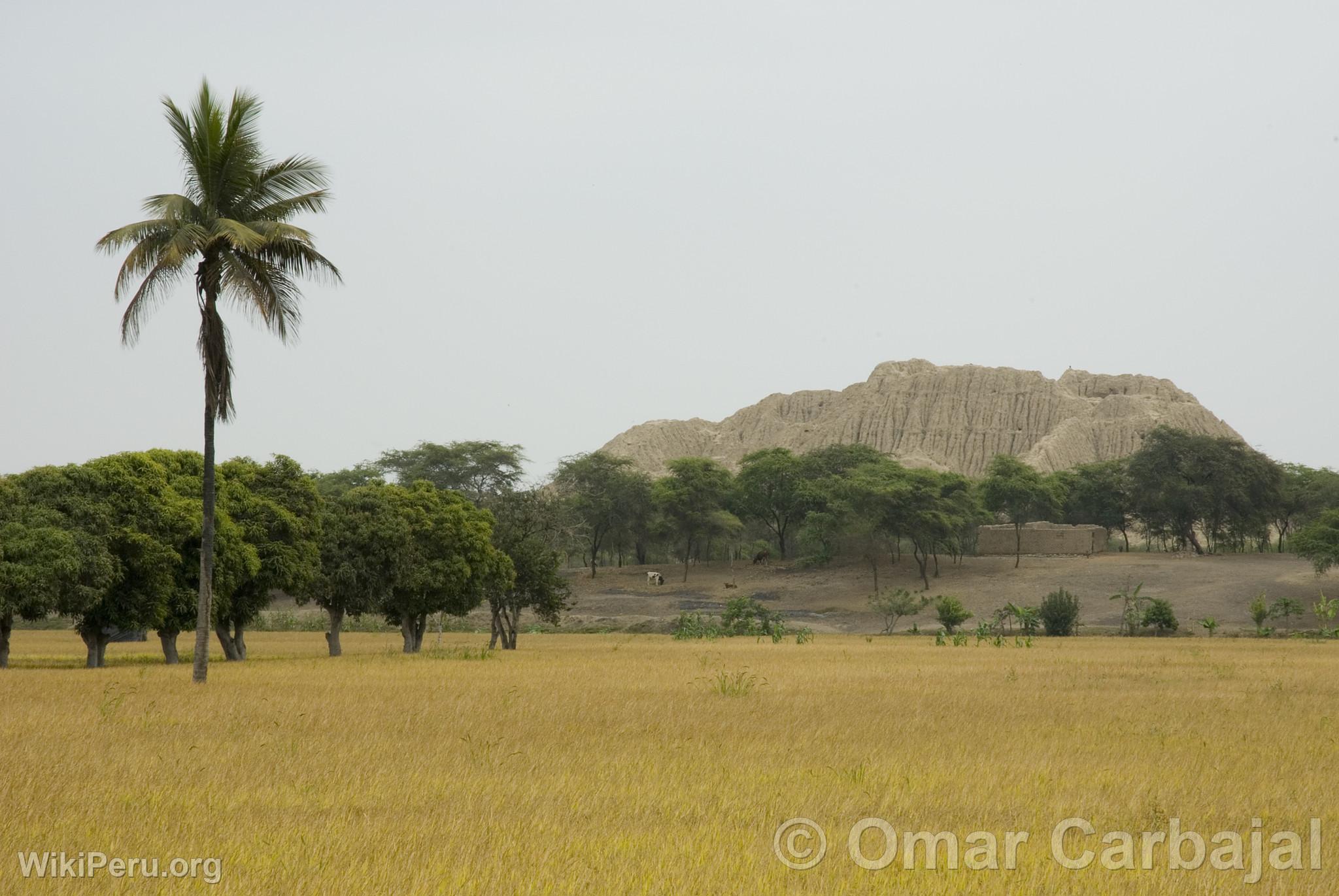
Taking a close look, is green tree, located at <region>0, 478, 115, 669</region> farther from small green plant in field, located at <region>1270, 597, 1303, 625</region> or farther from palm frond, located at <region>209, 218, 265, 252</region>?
small green plant in field, located at <region>1270, 597, 1303, 625</region>

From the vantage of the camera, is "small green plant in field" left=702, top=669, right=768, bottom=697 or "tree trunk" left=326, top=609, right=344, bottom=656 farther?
"tree trunk" left=326, top=609, right=344, bottom=656

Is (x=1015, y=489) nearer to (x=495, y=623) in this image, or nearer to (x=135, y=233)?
(x=495, y=623)

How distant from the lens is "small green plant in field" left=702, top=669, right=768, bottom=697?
24.2m

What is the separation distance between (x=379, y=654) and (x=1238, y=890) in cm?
3567

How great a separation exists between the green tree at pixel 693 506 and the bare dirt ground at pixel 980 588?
14.3ft

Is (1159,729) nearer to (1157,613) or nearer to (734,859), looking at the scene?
(734,859)

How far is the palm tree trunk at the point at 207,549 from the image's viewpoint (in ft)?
86.9

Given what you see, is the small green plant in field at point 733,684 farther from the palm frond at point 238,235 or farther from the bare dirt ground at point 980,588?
the bare dirt ground at point 980,588

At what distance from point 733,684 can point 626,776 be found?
13.4 m

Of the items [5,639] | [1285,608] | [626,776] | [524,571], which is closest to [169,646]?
[5,639]

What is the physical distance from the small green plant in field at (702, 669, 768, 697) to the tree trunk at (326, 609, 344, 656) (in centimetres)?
1694

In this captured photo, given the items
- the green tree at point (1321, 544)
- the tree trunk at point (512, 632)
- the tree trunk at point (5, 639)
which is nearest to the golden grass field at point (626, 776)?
the tree trunk at point (5, 639)

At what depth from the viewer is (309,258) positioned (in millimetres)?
27203

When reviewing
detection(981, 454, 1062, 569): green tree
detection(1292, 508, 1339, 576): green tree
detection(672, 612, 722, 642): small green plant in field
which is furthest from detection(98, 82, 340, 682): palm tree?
detection(981, 454, 1062, 569): green tree
